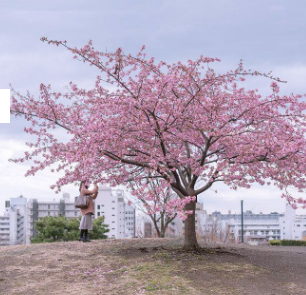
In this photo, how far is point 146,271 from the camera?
11.3 metres

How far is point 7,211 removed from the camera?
146 meters

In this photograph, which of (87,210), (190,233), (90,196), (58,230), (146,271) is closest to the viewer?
(146,271)

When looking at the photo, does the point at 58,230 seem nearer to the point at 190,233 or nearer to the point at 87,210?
the point at 87,210

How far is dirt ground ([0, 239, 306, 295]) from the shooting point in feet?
33.3

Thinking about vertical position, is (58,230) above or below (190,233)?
below

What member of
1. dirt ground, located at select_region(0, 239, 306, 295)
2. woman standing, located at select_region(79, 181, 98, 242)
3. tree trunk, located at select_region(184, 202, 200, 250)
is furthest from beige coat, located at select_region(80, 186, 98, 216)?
tree trunk, located at select_region(184, 202, 200, 250)

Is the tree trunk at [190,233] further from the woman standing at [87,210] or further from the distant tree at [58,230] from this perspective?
the distant tree at [58,230]

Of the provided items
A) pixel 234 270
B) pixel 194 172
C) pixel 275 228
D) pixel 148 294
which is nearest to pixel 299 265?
pixel 234 270

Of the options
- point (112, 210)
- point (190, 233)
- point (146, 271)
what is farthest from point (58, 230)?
point (112, 210)

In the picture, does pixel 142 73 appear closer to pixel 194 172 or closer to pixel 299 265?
pixel 194 172

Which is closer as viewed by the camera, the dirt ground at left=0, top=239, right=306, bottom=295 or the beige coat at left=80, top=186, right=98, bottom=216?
the dirt ground at left=0, top=239, right=306, bottom=295

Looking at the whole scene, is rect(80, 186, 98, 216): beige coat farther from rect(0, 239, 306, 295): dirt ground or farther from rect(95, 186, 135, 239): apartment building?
rect(95, 186, 135, 239): apartment building

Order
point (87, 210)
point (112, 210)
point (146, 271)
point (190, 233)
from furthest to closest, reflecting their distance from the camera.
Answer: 1. point (112, 210)
2. point (87, 210)
3. point (190, 233)
4. point (146, 271)

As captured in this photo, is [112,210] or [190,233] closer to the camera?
[190,233]
